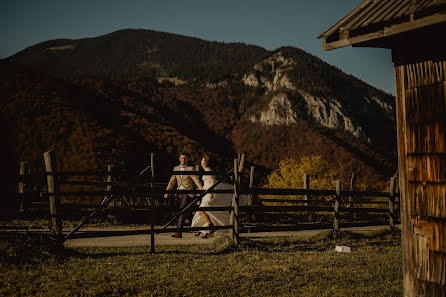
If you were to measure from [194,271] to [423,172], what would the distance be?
389 centimetres

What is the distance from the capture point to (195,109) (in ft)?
352

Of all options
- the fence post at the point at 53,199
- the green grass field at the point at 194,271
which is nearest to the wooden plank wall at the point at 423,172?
the green grass field at the point at 194,271

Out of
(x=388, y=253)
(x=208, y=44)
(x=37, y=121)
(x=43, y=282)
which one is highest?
(x=208, y=44)

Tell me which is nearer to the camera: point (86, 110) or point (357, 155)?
point (86, 110)

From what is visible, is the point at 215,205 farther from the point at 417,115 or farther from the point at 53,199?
the point at 417,115

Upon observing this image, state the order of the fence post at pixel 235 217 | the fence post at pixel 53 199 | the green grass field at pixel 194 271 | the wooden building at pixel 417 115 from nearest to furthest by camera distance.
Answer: the wooden building at pixel 417 115, the green grass field at pixel 194 271, the fence post at pixel 53 199, the fence post at pixel 235 217

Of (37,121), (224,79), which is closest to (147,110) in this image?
(224,79)

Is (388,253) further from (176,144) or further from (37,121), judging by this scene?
(176,144)

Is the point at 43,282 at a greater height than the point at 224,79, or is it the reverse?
the point at 224,79

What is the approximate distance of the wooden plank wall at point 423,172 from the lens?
17.0 ft

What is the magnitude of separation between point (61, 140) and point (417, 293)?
38610 millimetres

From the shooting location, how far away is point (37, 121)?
42188 mm

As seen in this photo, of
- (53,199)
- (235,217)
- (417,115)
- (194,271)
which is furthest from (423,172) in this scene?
(53,199)

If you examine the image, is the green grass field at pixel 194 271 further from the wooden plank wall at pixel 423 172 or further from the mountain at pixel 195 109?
the mountain at pixel 195 109
